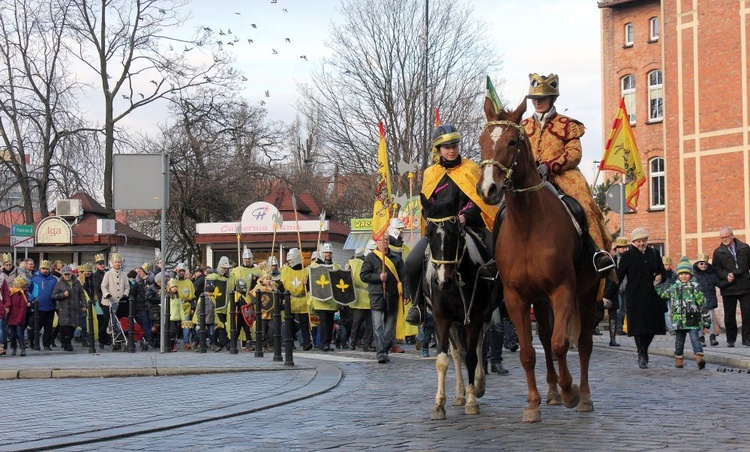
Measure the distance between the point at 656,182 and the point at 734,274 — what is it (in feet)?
103

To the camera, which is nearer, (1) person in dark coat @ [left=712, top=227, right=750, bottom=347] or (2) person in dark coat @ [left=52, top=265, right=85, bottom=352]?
(1) person in dark coat @ [left=712, top=227, right=750, bottom=347]

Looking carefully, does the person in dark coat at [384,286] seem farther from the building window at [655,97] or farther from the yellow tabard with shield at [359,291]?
the building window at [655,97]

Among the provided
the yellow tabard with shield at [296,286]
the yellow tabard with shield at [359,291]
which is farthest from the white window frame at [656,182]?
the yellow tabard with shield at [359,291]

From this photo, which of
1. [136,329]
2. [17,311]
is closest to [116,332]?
[136,329]

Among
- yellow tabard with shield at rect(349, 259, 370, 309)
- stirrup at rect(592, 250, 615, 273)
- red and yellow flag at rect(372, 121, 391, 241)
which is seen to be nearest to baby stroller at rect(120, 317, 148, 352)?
yellow tabard with shield at rect(349, 259, 370, 309)

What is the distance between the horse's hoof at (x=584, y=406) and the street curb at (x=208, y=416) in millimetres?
3003

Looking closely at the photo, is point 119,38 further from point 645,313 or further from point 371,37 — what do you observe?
point 645,313

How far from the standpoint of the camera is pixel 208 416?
1038cm

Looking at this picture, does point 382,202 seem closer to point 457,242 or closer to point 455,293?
point 455,293

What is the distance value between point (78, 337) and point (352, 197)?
28224mm

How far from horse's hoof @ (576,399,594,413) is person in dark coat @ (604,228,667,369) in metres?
6.55

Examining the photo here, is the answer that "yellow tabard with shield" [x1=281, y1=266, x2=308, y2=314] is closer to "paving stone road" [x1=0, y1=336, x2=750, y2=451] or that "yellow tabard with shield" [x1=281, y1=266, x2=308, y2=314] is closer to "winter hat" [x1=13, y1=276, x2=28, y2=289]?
"winter hat" [x1=13, y1=276, x2=28, y2=289]

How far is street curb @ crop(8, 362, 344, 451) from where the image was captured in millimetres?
8609

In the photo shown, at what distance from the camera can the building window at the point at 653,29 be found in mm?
53906
